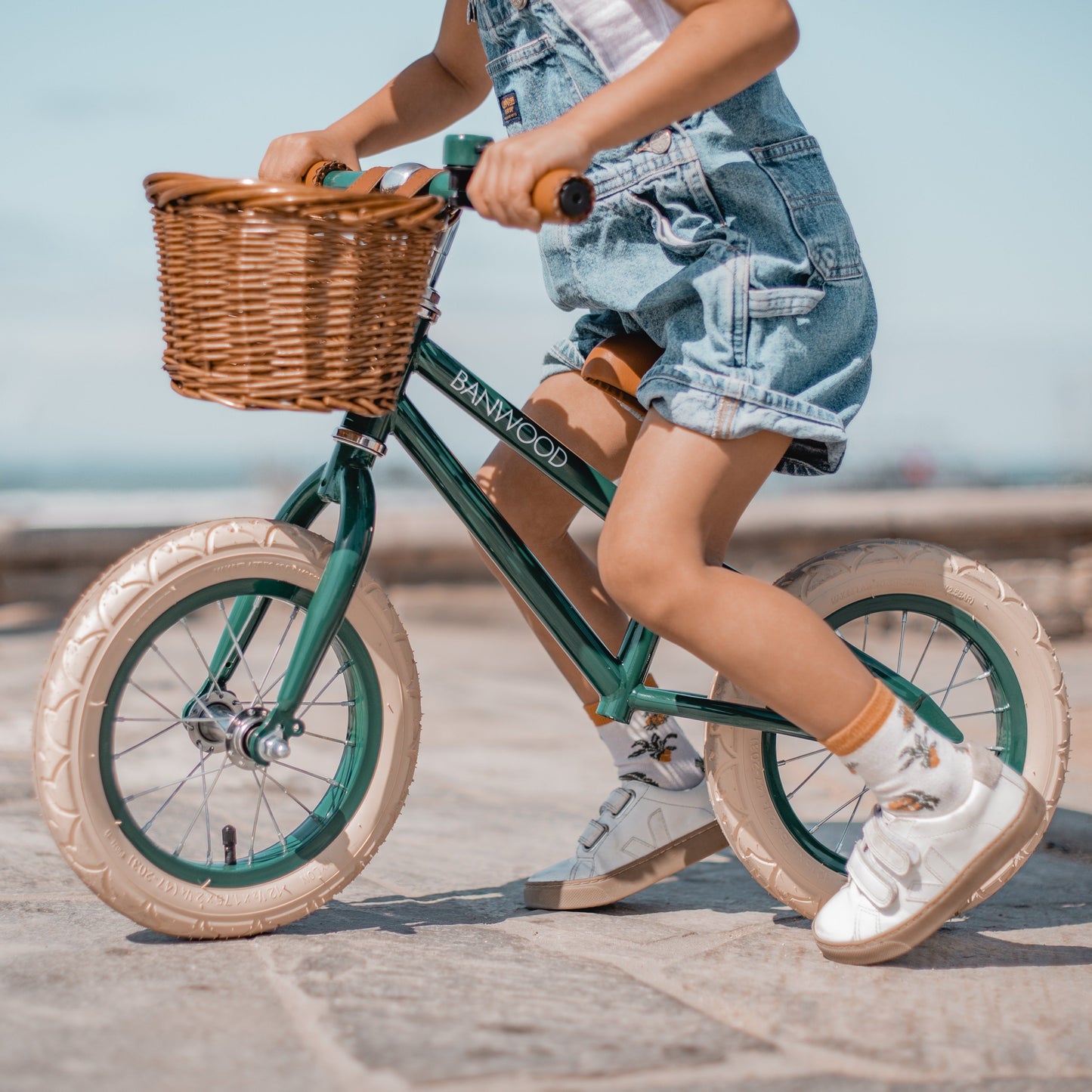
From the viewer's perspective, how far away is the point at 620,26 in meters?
1.74

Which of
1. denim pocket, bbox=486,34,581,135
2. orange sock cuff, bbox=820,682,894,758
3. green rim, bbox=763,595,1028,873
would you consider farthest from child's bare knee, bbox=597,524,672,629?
denim pocket, bbox=486,34,581,135

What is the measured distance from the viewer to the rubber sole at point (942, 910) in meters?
1.71

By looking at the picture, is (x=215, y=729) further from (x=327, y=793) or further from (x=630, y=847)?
(x=630, y=847)

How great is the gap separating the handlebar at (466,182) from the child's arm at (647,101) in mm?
28

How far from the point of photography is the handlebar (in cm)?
147

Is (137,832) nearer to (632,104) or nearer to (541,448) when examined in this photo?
(541,448)

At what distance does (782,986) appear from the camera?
1613mm

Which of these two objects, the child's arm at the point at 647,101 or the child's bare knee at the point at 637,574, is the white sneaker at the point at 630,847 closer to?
the child's bare knee at the point at 637,574

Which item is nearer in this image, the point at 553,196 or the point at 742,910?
the point at 553,196

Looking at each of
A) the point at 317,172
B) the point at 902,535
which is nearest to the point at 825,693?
the point at 317,172

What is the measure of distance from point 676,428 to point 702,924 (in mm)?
863

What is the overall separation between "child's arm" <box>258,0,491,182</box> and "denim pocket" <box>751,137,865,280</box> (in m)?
0.65

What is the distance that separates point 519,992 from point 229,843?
0.55 metres

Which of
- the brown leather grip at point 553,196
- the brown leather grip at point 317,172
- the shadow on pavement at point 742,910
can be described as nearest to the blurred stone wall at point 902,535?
the shadow on pavement at point 742,910
